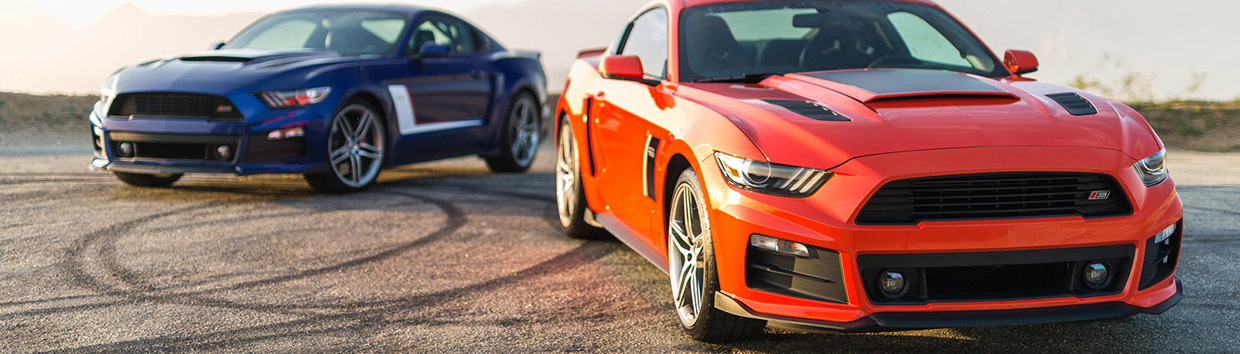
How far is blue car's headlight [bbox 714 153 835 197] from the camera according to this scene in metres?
3.71

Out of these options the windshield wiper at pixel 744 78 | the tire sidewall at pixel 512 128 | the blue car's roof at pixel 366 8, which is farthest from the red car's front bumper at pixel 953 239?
the tire sidewall at pixel 512 128

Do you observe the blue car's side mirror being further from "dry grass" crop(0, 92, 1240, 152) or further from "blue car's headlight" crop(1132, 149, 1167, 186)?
"dry grass" crop(0, 92, 1240, 152)

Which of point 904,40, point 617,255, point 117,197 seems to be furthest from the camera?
point 117,197

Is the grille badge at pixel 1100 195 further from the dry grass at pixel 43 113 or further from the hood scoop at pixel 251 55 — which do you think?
the dry grass at pixel 43 113

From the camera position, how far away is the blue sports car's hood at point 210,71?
323 inches

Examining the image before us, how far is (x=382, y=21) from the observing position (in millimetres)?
9992

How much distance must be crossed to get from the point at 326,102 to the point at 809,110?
5.20 m

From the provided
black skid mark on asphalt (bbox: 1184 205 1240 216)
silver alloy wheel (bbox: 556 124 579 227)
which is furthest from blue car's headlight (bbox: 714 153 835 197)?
A: black skid mark on asphalt (bbox: 1184 205 1240 216)

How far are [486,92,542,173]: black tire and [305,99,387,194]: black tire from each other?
1693 mm

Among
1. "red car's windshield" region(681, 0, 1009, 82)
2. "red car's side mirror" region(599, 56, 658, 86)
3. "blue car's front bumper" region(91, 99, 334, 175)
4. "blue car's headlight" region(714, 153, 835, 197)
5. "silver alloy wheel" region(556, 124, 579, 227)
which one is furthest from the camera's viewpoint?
"blue car's front bumper" region(91, 99, 334, 175)

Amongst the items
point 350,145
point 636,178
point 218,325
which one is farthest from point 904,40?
point 350,145

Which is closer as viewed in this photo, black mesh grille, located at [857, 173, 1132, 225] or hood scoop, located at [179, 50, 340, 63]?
black mesh grille, located at [857, 173, 1132, 225]

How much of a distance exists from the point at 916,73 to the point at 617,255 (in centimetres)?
207

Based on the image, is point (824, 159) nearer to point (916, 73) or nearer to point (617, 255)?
point (916, 73)
